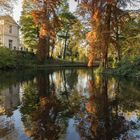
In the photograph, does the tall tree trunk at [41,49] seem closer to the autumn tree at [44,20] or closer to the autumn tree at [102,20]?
the autumn tree at [44,20]

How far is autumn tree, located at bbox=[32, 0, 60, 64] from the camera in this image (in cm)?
4788

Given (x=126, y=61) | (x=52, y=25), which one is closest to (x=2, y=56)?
(x=52, y=25)

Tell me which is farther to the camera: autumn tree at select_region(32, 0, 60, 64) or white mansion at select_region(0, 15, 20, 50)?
white mansion at select_region(0, 15, 20, 50)

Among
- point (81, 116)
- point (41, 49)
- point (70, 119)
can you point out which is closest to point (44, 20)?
point (41, 49)

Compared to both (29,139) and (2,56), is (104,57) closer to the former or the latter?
(2,56)

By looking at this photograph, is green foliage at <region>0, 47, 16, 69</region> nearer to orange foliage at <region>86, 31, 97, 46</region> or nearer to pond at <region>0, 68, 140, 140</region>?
orange foliage at <region>86, 31, 97, 46</region>

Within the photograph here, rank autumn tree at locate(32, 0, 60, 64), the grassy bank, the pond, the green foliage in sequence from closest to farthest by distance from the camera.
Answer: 1. the pond
2. the green foliage
3. the grassy bank
4. autumn tree at locate(32, 0, 60, 64)

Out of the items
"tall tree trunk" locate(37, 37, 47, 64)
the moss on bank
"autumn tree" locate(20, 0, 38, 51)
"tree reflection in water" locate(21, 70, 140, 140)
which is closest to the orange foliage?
the moss on bank

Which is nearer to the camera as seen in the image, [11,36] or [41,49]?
[41,49]

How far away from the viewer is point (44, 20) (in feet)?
158

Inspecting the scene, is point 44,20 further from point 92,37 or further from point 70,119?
point 70,119

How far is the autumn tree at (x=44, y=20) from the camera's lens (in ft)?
157

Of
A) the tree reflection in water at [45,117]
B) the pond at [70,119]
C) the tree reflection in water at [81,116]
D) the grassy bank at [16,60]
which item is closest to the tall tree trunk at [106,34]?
the grassy bank at [16,60]

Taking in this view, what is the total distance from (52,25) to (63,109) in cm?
4060
